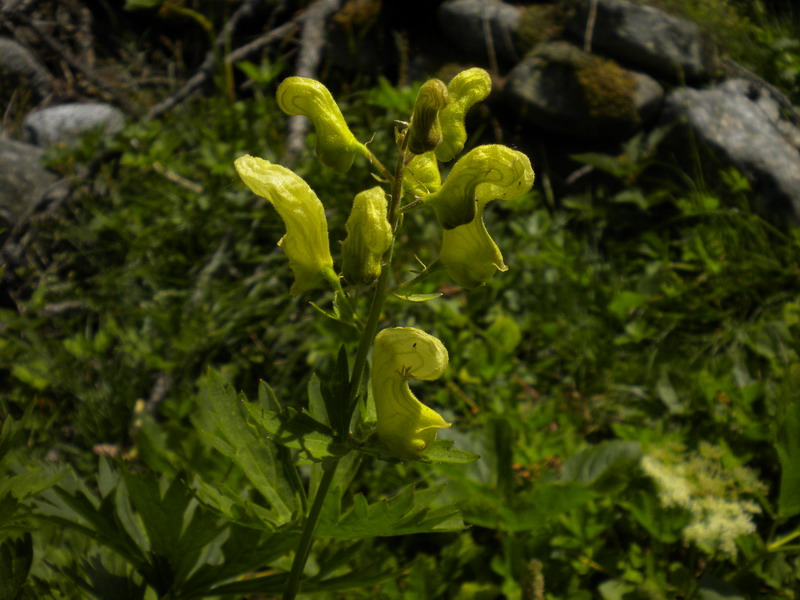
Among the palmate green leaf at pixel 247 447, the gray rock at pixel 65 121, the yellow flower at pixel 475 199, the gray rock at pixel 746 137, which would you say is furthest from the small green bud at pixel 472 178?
the gray rock at pixel 65 121

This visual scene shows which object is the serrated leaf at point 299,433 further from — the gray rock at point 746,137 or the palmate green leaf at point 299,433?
the gray rock at point 746,137

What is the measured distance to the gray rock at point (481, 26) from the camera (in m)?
3.27

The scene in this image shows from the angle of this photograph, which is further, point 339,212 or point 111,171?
point 111,171

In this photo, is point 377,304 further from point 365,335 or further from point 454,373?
point 454,373

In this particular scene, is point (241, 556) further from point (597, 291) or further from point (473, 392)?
point (597, 291)

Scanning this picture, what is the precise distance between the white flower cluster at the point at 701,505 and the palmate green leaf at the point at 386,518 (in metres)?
0.58

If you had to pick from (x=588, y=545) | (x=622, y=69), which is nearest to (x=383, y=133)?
(x=622, y=69)

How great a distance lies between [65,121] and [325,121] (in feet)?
9.40

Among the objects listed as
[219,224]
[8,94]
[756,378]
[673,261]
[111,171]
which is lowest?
[8,94]

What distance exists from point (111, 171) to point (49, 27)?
4.15 ft

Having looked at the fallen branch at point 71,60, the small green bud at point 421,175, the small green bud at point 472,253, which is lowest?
the fallen branch at point 71,60

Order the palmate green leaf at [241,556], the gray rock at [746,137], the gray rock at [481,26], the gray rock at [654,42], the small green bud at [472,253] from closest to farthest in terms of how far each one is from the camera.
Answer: the small green bud at [472,253] < the palmate green leaf at [241,556] < the gray rock at [746,137] < the gray rock at [654,42] < the gray rock at [481,26]

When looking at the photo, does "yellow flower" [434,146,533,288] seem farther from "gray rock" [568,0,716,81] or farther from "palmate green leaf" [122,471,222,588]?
"gray rock" [568,0,716,81]

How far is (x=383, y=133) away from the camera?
281cm
